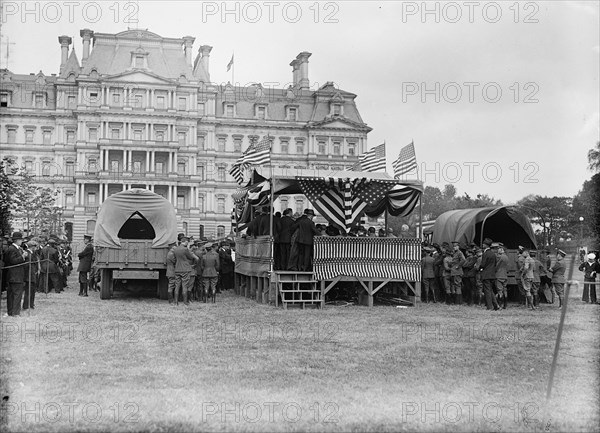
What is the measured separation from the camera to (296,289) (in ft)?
57.2

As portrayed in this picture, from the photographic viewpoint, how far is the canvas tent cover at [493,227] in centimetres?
2081

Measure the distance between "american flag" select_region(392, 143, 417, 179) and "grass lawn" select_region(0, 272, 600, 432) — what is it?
635 centimetres

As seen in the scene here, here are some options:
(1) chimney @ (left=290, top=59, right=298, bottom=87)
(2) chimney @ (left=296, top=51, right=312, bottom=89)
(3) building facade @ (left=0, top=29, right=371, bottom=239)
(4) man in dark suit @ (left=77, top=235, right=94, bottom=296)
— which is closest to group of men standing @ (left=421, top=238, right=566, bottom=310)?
(4) man in dark suit @ (left=77, top=235, right=94, bottom=296)

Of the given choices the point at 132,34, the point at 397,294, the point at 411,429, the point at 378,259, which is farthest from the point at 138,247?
the point at 132,34

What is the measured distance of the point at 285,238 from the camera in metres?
17.6

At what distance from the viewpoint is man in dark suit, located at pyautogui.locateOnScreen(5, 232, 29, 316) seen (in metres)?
13.4

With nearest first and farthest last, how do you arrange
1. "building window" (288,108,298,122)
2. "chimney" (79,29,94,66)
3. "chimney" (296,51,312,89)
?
"chimney" (79,29,94,66)
"building window" (288,108,298,122)
"chimney" (296,51,312,89)

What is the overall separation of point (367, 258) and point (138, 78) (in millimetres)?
59728

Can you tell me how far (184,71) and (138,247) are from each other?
59972mm

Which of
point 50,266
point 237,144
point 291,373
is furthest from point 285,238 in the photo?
point 237,144

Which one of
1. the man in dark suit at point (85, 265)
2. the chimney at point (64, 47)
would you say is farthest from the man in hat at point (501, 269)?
the chimney at point (64, 47)

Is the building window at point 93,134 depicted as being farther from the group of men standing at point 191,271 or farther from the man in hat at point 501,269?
the man in hat at point 501,269

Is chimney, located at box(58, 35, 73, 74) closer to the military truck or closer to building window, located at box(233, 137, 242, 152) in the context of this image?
building window, located at box(233, 137, 242, 152)

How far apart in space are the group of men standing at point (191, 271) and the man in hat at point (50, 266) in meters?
3.93
